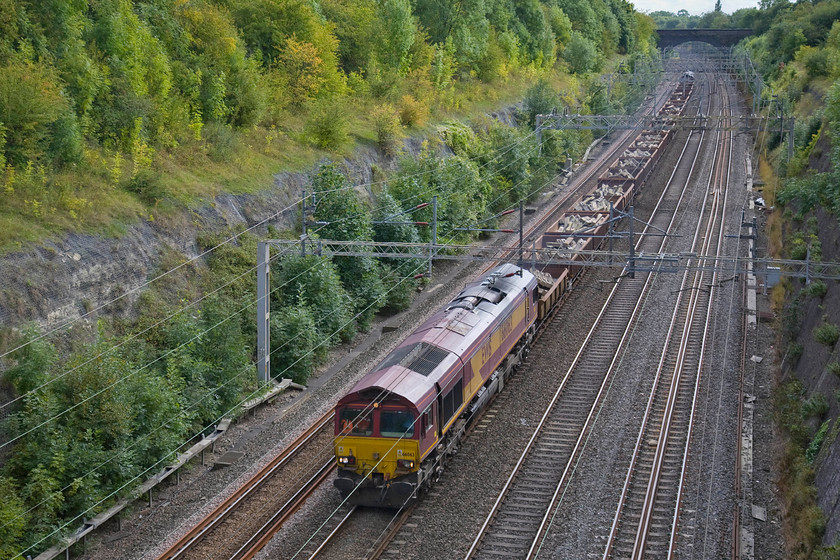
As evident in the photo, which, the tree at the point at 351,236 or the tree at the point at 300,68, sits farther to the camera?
the tree at the point at 300,68

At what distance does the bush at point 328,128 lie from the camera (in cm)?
3556

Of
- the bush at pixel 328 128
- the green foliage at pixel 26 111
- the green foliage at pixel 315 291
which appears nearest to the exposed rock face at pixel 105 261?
the green foliage at pixel 315 291

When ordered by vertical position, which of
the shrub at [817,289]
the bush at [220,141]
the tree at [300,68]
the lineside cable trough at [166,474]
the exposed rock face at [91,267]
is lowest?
the lineside cable trough at [166,474]

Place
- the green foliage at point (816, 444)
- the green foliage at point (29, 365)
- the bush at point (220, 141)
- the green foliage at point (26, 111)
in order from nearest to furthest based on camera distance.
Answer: the green foliage at point (29, 365) → the green foliage at point (816, 444) → the green foliage at point (26, 111) → the bush at point (220, 141)

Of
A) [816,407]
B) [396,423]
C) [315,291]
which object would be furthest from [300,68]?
[816,407]

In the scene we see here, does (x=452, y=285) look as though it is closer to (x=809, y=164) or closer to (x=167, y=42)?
(x=167, y=42)

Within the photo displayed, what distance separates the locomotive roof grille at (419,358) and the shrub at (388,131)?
2119 cm

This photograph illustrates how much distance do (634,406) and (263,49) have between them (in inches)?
1056

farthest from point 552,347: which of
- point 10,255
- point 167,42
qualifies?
point 167,42

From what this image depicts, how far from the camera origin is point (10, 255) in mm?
19734

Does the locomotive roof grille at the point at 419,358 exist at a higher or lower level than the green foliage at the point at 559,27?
lower

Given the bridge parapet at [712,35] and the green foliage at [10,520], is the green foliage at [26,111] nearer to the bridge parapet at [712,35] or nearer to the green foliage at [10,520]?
the green foliage at [10,520]

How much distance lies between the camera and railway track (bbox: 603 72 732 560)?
1689cm

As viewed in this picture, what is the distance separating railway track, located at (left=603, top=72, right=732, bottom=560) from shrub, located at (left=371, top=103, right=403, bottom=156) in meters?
14.7
